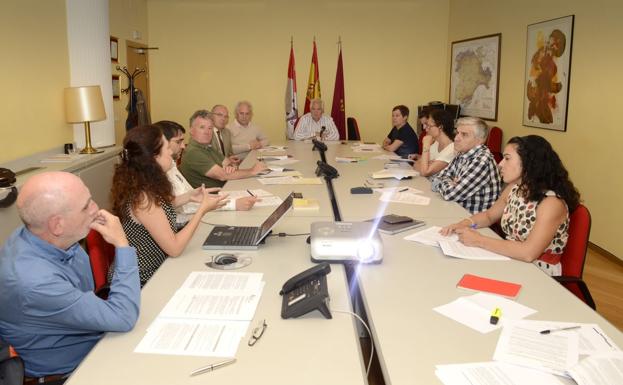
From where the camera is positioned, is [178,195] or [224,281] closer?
[224,281]

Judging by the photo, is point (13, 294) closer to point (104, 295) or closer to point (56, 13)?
point (104, 295)

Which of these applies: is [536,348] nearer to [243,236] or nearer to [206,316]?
[206,316]

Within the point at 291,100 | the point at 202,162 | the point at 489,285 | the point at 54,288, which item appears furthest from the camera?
the point at 291,100

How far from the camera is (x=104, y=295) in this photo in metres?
2.24

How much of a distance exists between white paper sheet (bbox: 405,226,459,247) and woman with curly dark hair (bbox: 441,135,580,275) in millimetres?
38

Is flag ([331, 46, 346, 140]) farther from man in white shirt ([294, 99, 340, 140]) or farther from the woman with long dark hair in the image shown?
the woman with long dark hair

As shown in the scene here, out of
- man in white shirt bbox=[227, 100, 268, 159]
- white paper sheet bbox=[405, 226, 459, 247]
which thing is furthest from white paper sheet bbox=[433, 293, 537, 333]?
man in white shirt bbox=[227, 100, 268, 159]

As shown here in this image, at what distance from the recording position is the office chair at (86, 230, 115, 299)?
7.29ft

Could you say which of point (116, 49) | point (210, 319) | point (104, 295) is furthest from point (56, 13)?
point (210, 319)

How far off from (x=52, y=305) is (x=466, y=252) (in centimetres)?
159

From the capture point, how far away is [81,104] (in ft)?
15.8

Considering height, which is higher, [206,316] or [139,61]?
[139,61]

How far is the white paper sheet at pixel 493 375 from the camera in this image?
1.30 metres

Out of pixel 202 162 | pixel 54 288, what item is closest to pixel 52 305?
pixel 54 288
